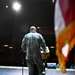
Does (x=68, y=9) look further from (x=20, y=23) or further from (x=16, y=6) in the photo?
(x=20, y=23)

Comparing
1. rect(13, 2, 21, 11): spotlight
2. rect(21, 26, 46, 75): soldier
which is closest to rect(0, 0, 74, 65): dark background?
rect(13, 2, 21, 11): spotlight

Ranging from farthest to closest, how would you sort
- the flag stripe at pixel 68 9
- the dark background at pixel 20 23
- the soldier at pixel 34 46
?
the dark background at pixel 20 23
the soldier at pixel 34 46
the flag stripe at pixel 68 9

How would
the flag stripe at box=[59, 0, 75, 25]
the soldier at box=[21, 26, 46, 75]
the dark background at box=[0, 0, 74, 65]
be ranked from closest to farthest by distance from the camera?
the flag stripe at box=[59, 0, 75, 25] < the soldier at box=[21, 26, 46, 75] < the dark background at box=[0, 0, 74, 65]

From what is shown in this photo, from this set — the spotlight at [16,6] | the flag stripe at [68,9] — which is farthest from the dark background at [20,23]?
the flag stripe at [68,9]

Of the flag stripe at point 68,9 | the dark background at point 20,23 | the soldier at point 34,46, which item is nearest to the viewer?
the flag stripe at point 68,9

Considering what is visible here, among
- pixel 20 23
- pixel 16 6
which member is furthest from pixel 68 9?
pixel 20 23

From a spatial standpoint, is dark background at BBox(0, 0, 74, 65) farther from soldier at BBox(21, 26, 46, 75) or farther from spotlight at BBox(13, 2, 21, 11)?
soldier at BBox(21, 26, 46, 75)

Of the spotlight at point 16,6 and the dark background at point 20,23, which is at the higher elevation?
the spotlight at point 16,6

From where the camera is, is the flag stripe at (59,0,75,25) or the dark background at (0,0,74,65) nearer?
the flag stripe at (59,0,75,25)

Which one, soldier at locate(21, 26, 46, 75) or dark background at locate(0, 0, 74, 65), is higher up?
dark background at locate(0, 0, 74, 65)

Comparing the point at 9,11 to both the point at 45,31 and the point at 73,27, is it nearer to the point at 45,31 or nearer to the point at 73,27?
the point at 45,31

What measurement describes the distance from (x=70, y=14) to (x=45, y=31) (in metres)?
12.9

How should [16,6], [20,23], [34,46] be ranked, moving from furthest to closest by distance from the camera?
[20,23] < [16,6] < [34,46]

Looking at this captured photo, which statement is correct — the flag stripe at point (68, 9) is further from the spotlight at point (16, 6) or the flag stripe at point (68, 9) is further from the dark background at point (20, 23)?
the spotlight at point (16, 6)
